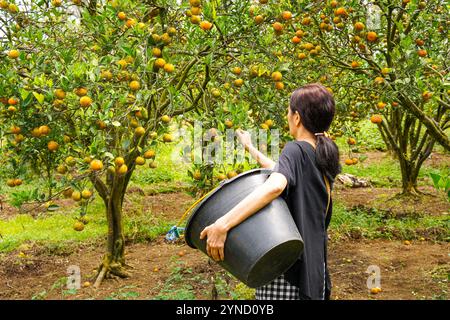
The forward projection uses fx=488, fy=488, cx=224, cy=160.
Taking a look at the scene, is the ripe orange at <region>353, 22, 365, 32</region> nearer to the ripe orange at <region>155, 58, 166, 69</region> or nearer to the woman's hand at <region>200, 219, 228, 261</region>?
the ripe orange at <region>155, 58, 166, 69</region>

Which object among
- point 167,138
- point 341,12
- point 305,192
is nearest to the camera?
point 305,192

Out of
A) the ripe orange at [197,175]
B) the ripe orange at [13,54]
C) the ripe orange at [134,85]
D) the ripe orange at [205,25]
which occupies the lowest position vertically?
the ripe orange at [197,175]

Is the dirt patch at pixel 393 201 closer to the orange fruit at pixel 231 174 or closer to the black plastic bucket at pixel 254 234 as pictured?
the orange fruit at pixel 231 174

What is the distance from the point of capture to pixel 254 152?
2.41 metres

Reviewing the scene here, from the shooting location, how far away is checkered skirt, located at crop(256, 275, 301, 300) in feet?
6.48

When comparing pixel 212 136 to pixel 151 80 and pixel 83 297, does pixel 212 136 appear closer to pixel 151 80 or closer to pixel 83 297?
pixel 151 80

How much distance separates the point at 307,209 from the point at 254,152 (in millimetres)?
566

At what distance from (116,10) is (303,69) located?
184 cm

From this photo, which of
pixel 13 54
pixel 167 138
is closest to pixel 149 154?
pixel 167 138

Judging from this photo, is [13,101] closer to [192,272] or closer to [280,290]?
[280,290]

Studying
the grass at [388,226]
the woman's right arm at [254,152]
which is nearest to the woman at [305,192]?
the woman's right arm at [254,152]

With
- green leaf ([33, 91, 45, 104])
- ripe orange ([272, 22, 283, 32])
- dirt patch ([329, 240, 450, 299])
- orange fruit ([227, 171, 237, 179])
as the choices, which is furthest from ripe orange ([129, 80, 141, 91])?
dirt patch ([329, 240, 450, 299])

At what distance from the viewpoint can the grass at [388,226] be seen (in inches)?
201

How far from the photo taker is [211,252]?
187 centimetres
